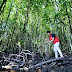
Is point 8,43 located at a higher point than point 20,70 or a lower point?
higher

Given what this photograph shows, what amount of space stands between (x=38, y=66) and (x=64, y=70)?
91 cm

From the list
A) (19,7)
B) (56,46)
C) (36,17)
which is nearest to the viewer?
(56,46)

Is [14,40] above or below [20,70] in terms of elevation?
above

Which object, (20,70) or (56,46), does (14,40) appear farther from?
(20,70)

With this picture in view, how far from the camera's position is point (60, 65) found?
353cm

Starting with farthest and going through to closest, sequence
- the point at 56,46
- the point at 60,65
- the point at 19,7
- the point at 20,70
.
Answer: the point at 19,7
the point at 56,46
the point at 60,65
the point at 20,70

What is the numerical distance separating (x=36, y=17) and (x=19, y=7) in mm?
2280

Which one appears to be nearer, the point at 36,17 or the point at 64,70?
the point at 64,70

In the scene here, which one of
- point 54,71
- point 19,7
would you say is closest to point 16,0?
point 19,7

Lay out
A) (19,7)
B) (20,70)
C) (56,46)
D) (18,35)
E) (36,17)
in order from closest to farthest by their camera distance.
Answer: (20,70) → (56,46) → (19,7) → (18,35) → (36,17)

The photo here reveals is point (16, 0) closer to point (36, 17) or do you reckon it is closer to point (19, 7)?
point (19, 7)

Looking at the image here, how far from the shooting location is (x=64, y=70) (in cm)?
304

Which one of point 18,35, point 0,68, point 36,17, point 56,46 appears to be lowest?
point 0,68

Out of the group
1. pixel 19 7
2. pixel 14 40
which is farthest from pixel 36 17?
pixel 14 40
